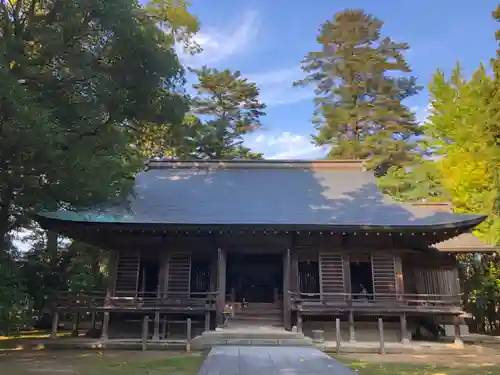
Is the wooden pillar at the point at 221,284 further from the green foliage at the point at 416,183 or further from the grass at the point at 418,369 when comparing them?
the green foliage at the point at 416,183

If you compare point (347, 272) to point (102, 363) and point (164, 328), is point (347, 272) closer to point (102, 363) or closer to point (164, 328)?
point (164, 328)

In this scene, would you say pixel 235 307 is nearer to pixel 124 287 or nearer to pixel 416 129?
pixel 124 287

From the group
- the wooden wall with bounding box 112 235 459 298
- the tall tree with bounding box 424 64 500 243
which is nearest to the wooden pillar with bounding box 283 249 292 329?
the wooden wall with bounding box 112 235 459 298

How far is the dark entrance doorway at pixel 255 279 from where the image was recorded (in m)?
19.4

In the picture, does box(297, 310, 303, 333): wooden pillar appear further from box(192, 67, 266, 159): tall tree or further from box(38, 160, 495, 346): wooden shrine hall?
box(192, 67, 266, 159): tall tree

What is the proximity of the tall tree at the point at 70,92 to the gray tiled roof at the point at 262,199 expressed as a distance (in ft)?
10.6

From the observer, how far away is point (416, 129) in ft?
102

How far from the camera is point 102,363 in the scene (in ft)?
30.7

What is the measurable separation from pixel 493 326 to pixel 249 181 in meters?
13.7

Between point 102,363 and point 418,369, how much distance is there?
22.7ft

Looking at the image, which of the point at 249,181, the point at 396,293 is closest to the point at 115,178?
the point at 249,181

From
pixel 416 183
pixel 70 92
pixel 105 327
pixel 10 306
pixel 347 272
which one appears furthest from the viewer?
pixel 416 183

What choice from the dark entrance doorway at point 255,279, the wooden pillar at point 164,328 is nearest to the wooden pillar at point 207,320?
the wooden pillar at point 164,328

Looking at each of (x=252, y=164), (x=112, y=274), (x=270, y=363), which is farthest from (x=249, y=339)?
(x=252, y=164)
